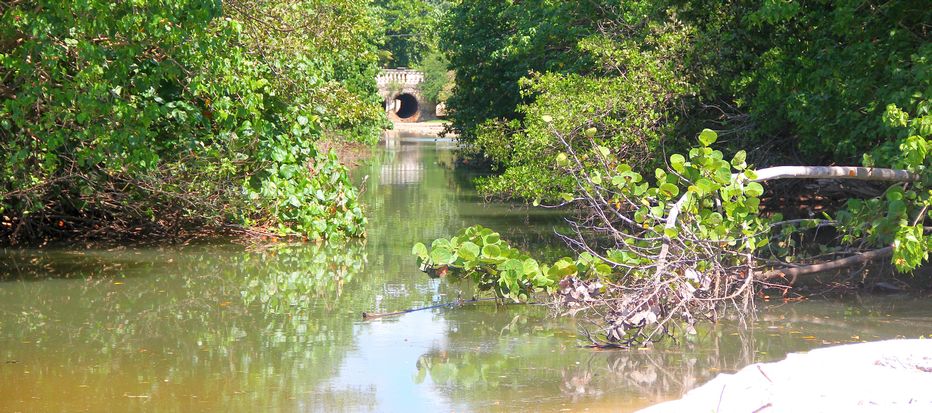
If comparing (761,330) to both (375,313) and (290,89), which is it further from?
(290,89)

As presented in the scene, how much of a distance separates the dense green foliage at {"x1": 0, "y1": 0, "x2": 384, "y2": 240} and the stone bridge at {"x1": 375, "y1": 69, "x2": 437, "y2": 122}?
159 ft

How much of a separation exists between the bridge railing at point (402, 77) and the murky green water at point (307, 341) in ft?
172

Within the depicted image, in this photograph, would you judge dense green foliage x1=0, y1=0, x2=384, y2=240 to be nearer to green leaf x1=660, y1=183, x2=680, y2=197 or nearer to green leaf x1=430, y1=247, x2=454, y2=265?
green leaf x1=430, y1=247, x2=454, y2=265

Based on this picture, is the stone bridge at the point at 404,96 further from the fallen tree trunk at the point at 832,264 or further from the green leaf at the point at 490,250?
the green leaf at the point at 490,250

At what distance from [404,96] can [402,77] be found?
12.2 ft

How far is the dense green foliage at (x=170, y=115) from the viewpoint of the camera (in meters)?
10.5

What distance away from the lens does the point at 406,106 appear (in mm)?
72750

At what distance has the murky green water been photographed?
302 inches

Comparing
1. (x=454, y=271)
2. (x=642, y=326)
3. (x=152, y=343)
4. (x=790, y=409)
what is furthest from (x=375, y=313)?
(x=790, y=409)

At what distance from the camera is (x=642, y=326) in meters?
8.52

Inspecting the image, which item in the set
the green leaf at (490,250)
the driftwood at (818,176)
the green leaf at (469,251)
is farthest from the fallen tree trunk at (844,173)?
the green leaf at (469,251)

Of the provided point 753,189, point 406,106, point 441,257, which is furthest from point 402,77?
point 753,189

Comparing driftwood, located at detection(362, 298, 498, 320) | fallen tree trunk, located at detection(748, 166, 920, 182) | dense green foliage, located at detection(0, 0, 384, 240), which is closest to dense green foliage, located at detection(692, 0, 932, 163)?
fallen tree trunk, located at detection(748, 166, 920, 182)

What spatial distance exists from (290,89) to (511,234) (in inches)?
172
